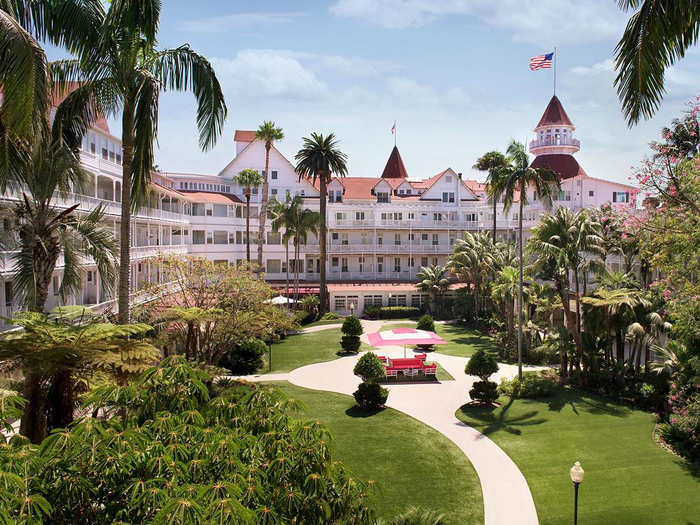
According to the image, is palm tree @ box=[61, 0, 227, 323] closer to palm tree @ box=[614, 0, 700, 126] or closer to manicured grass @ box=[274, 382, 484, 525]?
manicured grass @ box=[274, 382, 484, 525]

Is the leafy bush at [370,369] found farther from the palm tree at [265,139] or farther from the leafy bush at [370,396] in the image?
the palm tree at [265,139]

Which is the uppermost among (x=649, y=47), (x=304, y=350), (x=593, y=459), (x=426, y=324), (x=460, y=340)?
(x=649, y=47)

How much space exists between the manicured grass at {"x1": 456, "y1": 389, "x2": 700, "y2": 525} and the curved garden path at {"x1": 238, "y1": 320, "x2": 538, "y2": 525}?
0.45 metres

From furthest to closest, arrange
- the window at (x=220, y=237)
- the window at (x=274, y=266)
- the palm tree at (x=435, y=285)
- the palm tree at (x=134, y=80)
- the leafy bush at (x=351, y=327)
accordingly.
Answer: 1. the window at (x=274, y=266)
2. the window at (x=220, y=237)
3. the palm tree at (x=435, y=285)
4. the leafy bush at (x=351, y=327)
5. the palm tree at (x=134, y=80)

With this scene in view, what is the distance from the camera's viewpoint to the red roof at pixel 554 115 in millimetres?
57875

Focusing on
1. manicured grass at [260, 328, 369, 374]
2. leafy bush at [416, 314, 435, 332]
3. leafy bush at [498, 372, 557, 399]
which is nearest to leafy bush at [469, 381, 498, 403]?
leafy bush at [498, 372, 557, 399]

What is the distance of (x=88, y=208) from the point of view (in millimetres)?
23750

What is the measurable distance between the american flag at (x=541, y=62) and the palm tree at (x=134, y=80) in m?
27.4

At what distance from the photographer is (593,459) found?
16.1 metres

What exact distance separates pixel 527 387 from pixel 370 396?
7565 millimetres

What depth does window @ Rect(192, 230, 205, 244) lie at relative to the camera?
5053cm

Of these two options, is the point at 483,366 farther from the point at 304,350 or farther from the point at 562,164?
the point at 562,164

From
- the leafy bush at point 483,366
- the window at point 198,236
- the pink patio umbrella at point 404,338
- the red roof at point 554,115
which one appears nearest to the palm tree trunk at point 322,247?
the window at point 198,236

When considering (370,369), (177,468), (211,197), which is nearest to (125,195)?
(177,468)
